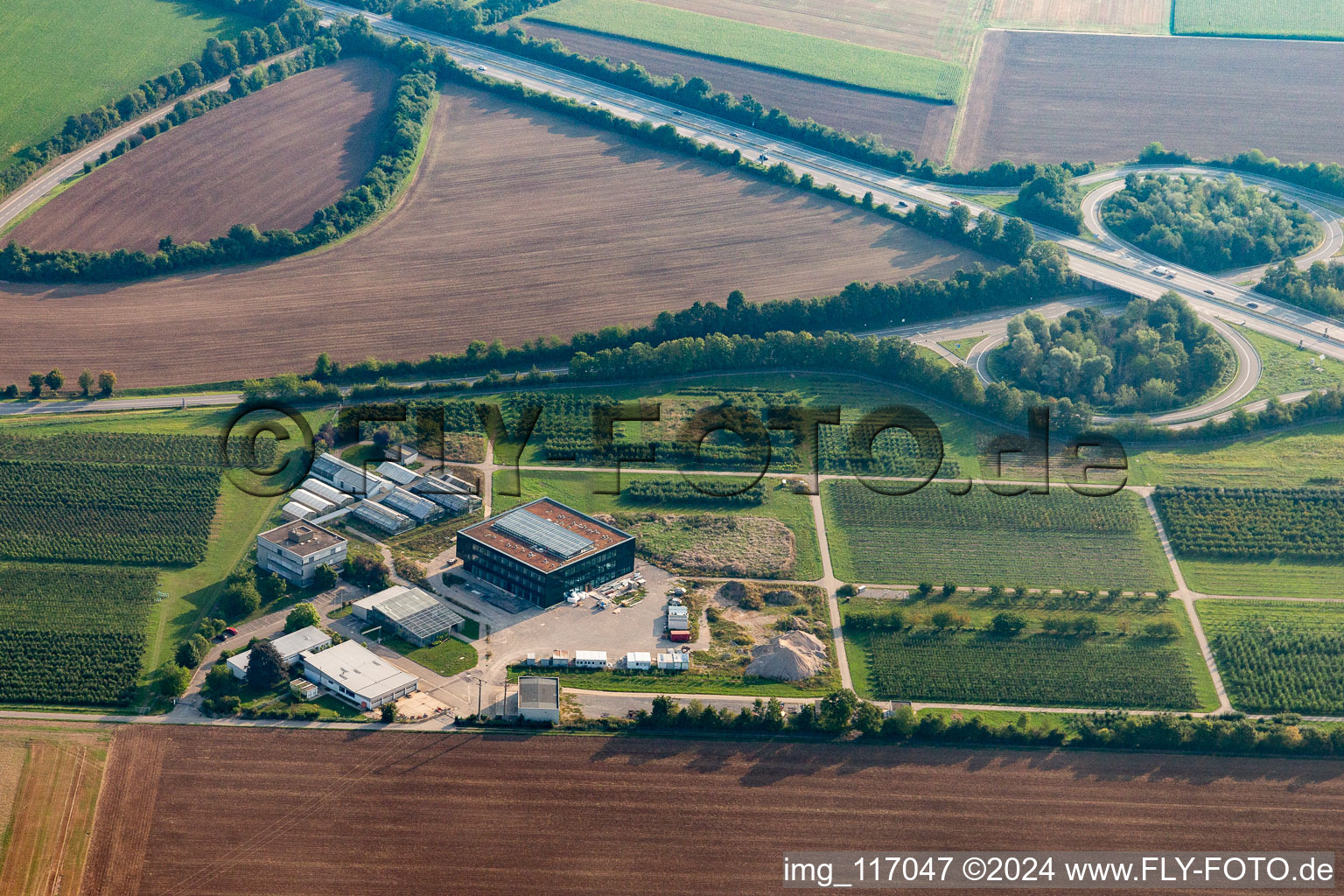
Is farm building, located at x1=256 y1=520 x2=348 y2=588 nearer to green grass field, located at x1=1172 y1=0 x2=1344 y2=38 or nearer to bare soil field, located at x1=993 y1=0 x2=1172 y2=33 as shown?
bare soil field, located at x1=993 y1=0 x2=1172 y2=33

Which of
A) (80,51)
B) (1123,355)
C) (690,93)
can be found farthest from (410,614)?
(80,51)

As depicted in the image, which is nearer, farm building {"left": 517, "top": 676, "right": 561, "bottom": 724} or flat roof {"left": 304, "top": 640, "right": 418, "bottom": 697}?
farm building {"left": 517, "top": 676, "right": 561, "bottom": 724}

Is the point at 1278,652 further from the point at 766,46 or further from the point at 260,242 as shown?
the point at 766,46

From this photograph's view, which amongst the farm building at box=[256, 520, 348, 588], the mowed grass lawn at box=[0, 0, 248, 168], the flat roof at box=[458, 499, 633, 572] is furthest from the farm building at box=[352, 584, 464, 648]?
the mowed grass lawn at box=[0, 0, 248, 168]

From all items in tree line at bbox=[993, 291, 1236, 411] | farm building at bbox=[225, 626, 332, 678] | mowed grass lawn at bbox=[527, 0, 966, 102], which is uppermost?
mowed grass lawn at bbox=[527, 0, 966, 102]

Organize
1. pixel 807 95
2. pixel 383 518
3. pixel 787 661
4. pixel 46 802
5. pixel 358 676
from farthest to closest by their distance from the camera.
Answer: pixel 807 95, pixel 383 518, pixel 787 661, pixel 358 676, pixel 46 802

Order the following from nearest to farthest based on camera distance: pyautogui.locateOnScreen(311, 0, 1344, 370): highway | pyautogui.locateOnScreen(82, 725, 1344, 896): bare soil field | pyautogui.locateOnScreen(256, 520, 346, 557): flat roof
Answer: pyautogui.locateOnScreen(82, 725, 1344, 896): bare soil field < pyautogui.locateOnScreen(256, 520, 346, 557): flat roof < pyautogui.locateOnScreen(311, 0, 1344, 370): highway
